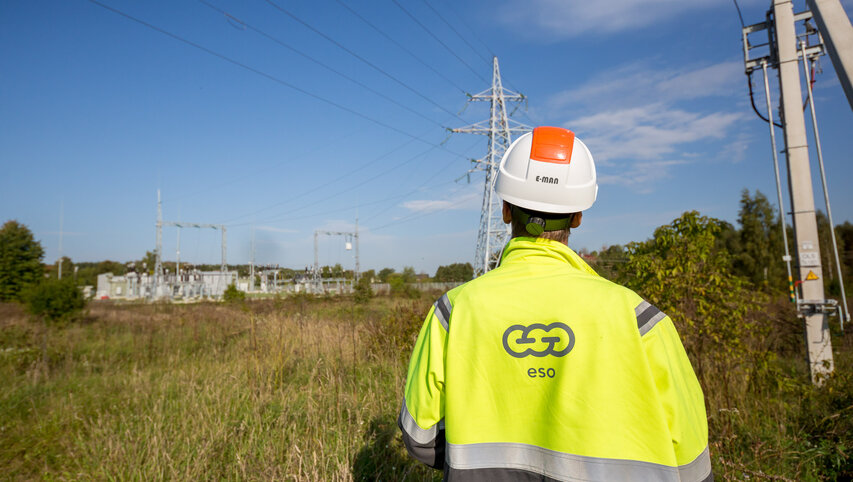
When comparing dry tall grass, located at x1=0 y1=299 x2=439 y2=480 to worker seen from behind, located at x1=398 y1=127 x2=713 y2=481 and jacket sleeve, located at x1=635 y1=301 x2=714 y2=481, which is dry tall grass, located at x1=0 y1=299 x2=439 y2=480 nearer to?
worker seen from behind, located at x1=398 y1=127 x2=713 y2=481

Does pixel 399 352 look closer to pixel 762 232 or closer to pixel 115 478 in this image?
pixel 115 478

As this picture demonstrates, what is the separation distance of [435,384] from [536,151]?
39.8 inches

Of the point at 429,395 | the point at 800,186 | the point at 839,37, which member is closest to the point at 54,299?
the point at 429,395

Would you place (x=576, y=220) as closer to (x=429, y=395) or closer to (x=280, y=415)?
(x=429, y=395)

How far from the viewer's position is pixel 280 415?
191 inches

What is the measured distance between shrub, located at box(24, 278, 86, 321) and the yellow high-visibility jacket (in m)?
16.8

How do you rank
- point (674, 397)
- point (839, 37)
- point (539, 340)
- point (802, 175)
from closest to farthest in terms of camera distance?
point (674, 397), point (539, 340), point (839, 37), point (802, 175)

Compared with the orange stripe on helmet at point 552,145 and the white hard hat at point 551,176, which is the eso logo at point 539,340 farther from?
the orange stripe on helmet at point 552,145

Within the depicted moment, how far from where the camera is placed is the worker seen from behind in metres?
1.40

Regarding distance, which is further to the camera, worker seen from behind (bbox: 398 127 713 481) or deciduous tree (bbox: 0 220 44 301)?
deciduous tree (bbox: 0 220 44 301)

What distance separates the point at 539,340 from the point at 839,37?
200 inches

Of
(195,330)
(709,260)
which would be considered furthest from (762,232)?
(195,330)

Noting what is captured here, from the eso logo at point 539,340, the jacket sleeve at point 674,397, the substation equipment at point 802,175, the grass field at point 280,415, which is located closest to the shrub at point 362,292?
the grass field at point 280,415

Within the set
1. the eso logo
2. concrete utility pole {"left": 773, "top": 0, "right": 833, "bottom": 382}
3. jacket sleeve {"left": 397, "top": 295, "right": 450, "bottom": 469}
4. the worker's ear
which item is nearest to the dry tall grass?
jacket sleeve {"left": 397, "top": 295, "right": 450, "bottom": 469}
